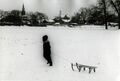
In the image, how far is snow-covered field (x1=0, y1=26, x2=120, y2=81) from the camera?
460 cm

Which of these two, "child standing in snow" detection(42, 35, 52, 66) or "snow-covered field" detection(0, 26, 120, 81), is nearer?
"snow-covered field" detection(0, 26, 120, 81)

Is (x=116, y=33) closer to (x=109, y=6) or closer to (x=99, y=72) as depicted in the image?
(x=109, y=6)

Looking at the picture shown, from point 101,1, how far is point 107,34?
0.91 metres

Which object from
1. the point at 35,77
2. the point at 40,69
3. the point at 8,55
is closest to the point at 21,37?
the point at 8,55

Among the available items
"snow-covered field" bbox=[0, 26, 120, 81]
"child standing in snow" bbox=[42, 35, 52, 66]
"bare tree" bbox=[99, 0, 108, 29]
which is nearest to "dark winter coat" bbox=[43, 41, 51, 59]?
"child standing in snow" bbox=[42, 35, 52, 66]

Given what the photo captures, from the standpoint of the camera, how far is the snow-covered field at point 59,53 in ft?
15.1

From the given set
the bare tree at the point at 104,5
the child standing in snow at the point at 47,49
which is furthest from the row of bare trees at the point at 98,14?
the child standing in snow at the point at 47,49

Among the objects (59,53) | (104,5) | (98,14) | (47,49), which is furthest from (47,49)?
(104,5)

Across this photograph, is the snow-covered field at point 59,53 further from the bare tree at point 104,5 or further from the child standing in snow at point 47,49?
the bare tree at point 104,5

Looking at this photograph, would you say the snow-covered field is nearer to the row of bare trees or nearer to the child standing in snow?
the child standing in snow

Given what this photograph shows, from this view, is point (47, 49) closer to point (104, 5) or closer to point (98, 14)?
point (98, 14)

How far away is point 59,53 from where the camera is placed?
223 inches

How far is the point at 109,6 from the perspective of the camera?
562 centimetres

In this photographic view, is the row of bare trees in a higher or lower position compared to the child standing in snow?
higher
